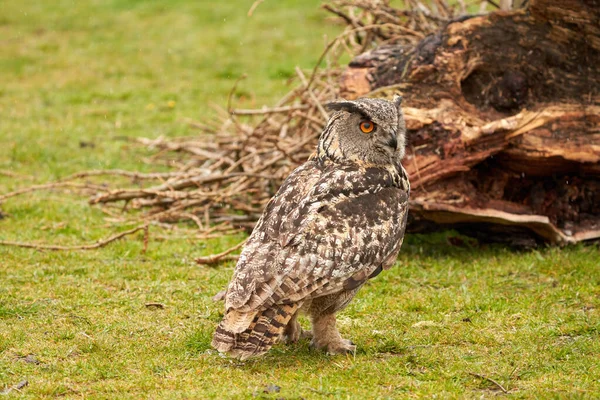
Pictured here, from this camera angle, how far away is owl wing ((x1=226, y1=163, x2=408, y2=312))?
5531 millimetres

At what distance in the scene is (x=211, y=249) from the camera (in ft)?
30.0

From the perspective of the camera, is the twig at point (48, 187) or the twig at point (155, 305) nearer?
the twig at point (155, 305)

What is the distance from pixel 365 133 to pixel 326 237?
2.98 feet

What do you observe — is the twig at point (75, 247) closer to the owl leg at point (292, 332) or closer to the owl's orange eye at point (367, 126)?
the owl leg at point (292, 332)

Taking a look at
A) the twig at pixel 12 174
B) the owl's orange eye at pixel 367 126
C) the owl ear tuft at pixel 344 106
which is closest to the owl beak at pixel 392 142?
the owl's orange eye at pixel 367 126

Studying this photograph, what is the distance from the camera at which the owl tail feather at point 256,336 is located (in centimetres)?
542

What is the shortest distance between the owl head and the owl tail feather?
1.40 meters

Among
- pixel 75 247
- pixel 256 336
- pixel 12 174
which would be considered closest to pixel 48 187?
pixel 12 174

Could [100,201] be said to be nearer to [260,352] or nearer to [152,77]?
[260,352]

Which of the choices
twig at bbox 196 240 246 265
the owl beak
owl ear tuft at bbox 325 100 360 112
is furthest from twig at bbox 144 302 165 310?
the owl beak

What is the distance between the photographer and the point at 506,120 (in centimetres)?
827

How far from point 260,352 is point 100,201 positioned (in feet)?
17.8

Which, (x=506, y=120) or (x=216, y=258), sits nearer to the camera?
(x=506, y=120)

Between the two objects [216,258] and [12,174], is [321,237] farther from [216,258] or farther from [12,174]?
[12,174]
